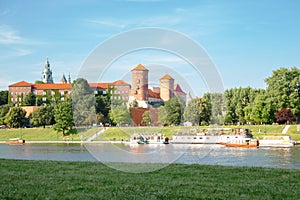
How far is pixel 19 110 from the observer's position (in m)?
85.6

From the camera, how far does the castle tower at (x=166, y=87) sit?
1322 cm

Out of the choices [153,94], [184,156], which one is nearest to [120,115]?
[153,94]

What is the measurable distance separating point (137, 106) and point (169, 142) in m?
39.9

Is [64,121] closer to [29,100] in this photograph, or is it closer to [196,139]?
[196,139]

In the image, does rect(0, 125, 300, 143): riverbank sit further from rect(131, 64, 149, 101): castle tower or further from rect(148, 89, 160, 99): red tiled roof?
rect(131, 64, 149, 101): castle tower

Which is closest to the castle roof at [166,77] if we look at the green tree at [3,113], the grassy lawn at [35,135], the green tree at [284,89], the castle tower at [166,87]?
the castle tower at [166,87]

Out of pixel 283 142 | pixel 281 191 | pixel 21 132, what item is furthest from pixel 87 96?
pixel 21 132

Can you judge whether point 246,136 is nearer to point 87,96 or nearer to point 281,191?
point 87,96

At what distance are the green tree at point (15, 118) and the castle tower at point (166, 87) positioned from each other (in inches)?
2883

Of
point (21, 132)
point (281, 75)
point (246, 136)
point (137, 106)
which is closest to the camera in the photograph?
point (137, 106)

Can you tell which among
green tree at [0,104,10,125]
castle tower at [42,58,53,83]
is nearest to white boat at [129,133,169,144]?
green tree at [0,104,10,125]

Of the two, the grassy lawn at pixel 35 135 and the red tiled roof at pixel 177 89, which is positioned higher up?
the red tiled roof at pixel 177 89

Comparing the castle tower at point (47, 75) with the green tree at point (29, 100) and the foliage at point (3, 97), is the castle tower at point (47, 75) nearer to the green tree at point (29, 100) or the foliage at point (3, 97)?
the foliage at point (3, 97)

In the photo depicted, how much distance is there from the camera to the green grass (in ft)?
30.4
